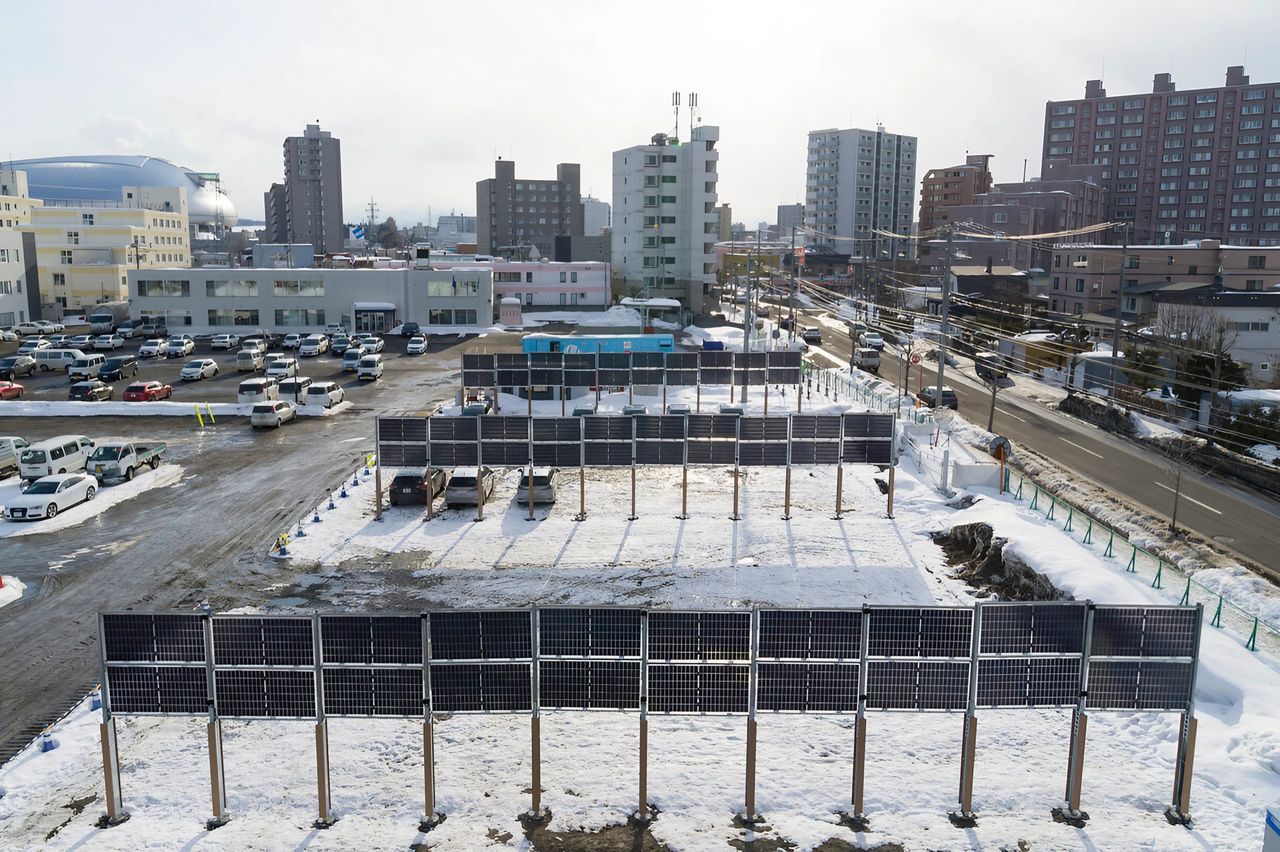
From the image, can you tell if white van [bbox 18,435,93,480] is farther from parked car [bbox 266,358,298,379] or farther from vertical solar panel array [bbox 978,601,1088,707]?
vertical solar panel array [bbox 978,601,1088,707]

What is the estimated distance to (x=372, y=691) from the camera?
42.8 ft

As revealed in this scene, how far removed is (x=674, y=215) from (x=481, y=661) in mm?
91679

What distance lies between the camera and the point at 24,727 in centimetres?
1605

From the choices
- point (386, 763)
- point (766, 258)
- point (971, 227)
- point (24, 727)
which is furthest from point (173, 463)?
point (766, 258)

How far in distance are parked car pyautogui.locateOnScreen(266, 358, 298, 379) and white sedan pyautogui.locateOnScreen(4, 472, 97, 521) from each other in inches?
1025

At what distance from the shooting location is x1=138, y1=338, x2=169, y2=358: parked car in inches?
2635

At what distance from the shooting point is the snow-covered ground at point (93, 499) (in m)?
27.8

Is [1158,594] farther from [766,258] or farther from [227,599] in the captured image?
[766,258]

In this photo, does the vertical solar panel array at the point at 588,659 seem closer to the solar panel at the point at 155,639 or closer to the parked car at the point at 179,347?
the solar panel at the point at 155,639

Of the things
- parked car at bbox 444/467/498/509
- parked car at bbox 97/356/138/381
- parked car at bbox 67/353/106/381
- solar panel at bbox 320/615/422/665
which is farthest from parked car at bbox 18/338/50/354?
solar panel at bbox 320/615/422/665

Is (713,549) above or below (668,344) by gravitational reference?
below

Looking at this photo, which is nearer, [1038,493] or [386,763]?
[386,763]

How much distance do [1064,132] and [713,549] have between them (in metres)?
148

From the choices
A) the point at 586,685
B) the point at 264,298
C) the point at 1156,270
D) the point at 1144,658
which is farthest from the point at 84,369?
the point at 1156,270
